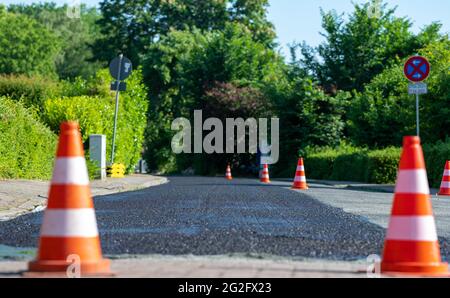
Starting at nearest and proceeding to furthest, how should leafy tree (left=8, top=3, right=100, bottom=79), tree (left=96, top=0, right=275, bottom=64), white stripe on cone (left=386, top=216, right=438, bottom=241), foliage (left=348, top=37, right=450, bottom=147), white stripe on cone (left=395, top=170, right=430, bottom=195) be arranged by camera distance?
white stripe on cone (left=386, top=216, right=438, bottom=241)
white stripe on cone (left=395, top=170, right=430, bottom=195)
foliage (left=348, top=37, right=450, bottom=147)
tree (left=96, top=0, right=275, bottom=64)
leafy tree (left=8, top=3, right=100, bottom=79)

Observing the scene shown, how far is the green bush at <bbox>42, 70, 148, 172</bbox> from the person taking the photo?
96.2 feet

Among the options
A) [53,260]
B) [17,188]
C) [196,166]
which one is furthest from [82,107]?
[196,166]

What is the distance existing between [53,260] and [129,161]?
3037 cm

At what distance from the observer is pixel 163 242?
8.60 m

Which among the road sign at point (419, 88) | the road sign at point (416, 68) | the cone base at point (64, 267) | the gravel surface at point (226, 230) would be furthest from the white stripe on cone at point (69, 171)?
the road sign at point (416, 68)

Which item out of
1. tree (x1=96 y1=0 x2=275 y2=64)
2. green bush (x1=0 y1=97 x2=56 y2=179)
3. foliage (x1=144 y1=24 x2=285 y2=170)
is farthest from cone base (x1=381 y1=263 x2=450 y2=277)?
tree (x1=96 y1=0 x2=275 y2=64)

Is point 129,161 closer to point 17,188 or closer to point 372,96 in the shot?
point 372,96

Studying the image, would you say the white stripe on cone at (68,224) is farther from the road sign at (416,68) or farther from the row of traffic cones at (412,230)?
the road sign at (416,68)

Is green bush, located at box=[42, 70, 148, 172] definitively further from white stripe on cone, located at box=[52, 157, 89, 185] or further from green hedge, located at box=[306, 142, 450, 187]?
white stripe on cone, located at box=[52, 157, 89, 185]

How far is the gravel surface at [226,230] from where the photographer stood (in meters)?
8.06

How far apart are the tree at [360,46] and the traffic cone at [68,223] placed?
170ft

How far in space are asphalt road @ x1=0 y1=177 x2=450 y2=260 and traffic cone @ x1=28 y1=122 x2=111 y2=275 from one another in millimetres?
1480

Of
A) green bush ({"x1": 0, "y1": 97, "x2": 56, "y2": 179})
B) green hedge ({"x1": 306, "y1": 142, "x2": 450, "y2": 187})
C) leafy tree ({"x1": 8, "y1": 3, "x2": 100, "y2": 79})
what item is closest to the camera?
green bush ({"x1": 0, "y1": 97, "x2": 56, "y2": 179})

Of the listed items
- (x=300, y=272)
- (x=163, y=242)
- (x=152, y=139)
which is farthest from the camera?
(x=152, y=139)
